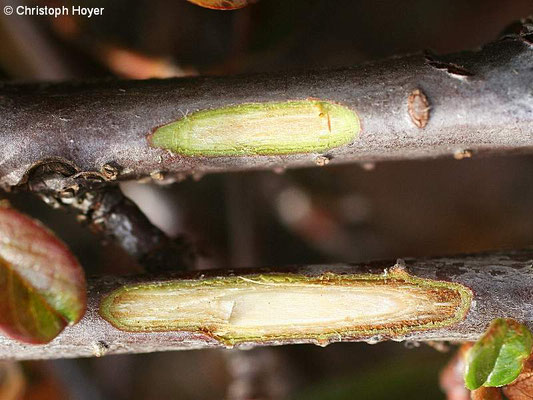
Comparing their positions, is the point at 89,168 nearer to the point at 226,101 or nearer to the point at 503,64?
the point at 226,101

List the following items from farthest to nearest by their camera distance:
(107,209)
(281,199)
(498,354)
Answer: (281,199), (107,209), (498,354)

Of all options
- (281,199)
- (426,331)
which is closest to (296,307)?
(426,331)

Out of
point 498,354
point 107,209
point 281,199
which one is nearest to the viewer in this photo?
point 498,354

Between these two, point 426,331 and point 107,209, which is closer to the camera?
point 426,331

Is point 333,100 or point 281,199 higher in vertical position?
point 333,100

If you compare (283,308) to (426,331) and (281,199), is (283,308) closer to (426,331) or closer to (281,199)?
(426,331)

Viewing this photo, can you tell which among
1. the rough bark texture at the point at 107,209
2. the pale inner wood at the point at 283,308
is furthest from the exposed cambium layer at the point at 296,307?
the rough bark texture at the point at 107,209
